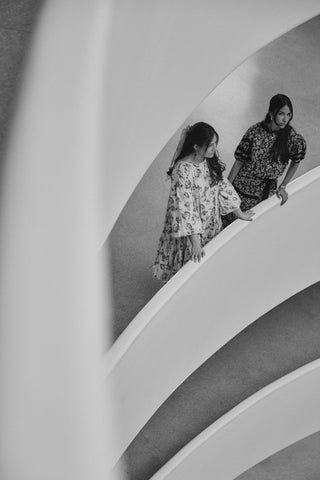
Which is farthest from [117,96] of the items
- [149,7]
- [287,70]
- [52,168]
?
[287,70]

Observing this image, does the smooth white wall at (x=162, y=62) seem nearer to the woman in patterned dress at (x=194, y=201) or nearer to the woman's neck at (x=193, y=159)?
the woman in patterned dress at (x=194, y=201)

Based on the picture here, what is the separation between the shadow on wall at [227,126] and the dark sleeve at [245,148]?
2.44 ft

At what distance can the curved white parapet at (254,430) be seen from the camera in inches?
329

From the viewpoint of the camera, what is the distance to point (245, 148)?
6.62m

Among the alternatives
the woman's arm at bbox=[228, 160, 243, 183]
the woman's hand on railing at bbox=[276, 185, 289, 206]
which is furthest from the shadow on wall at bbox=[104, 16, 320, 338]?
the woman's hand on railing at bbox=[276, 185, 289, 206]

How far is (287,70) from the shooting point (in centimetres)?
1046

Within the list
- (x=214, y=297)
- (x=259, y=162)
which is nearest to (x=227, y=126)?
(x=214, y=297)

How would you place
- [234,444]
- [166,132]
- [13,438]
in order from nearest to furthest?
[13,438]
[166,132]
[234,444]

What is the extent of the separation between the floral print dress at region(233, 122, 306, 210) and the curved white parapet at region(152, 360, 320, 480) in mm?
2356

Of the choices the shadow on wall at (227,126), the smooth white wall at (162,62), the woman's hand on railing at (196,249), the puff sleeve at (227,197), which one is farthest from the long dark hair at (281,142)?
the shadow on wall at (227,126)

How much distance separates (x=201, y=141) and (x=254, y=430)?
4793 mm

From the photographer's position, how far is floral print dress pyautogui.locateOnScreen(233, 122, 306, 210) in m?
6.48

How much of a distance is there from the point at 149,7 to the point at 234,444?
688 cm

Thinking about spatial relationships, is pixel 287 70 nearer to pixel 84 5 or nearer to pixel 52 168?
pixel 84 5
